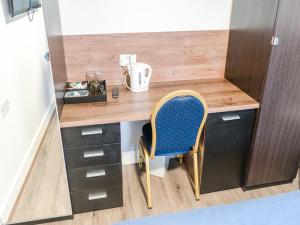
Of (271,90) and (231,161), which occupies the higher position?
(271,90)

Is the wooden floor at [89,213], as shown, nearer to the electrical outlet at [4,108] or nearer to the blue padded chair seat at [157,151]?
the electrical outlet at [4,108]

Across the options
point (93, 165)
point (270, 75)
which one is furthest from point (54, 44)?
point (270, 75)

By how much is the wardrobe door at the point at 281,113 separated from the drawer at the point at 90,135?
0.98 metres

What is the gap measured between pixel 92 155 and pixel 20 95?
566 millimetres

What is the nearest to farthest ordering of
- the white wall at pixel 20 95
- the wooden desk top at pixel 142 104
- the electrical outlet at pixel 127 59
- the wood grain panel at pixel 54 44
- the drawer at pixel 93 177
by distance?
the wood grain panel at pixel 54 44 → the white wall at pixel 20 95 → the wooden desk top at pixel 142 104 → the drawer at pixel 93 177 → the electrical outlet at pixel 127 59

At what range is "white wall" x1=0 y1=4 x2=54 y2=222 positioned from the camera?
4.97ft

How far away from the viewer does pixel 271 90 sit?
5.71ft

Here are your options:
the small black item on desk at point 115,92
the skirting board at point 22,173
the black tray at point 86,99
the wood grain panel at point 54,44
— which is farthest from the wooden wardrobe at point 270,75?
the skirting board at point 22,173

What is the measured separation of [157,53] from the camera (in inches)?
81.4

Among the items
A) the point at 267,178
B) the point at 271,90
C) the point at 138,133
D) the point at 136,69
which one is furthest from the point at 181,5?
the point at 267,178

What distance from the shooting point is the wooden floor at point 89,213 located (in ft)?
5.76

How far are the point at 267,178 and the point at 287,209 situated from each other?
3.18 feet

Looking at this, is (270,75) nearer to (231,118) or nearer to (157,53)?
(231,118)

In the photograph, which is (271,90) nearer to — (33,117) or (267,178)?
(267,178)
